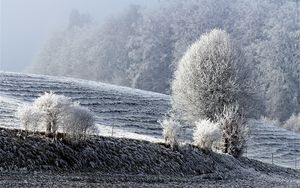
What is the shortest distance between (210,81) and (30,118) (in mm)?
27226

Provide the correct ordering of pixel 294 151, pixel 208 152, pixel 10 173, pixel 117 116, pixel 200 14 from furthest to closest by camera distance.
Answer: pixel 200 14 < pixel 294 151 < pixel 117 116 < pixel 208 152 < pixel 10 173

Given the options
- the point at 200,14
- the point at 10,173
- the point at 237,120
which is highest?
the point at 200,14

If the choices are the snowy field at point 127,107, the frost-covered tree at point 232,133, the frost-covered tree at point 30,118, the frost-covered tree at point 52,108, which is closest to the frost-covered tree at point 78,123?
the frost-covered tree at point 52,108

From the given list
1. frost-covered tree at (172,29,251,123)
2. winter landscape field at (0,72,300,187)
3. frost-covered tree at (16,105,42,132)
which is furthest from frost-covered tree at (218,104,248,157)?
frost-covered tree at (16,105,42,132)

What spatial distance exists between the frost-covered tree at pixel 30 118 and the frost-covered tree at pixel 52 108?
1.13ft

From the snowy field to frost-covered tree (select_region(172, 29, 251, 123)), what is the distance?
3.30 metres

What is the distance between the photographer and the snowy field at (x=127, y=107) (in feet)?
180

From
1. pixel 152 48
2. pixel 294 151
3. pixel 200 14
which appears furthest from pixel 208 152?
pixel 200 14

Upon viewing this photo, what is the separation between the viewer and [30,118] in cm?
2516

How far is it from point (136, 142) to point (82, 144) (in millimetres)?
4432

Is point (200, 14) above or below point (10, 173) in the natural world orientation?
above

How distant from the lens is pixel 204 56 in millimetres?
52188

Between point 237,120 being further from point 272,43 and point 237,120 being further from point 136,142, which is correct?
point 272,43

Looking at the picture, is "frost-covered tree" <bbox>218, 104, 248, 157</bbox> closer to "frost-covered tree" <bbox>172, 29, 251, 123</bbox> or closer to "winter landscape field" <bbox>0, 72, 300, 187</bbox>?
"winter landscape field" <bbox>0, 72, 300, 187</bbox>
